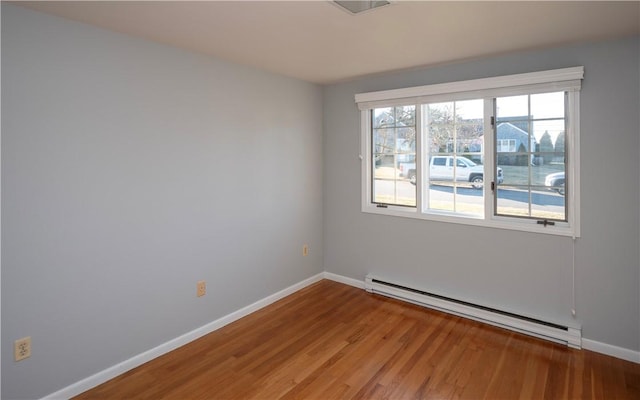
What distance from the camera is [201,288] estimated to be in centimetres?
315

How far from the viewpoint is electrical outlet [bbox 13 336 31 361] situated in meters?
2.12

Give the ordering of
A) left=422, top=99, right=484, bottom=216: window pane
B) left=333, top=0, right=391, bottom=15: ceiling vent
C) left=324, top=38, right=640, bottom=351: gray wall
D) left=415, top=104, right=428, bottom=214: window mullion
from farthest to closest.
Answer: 1. left=415, top=104, right=428, bottom=214: window mullion
2. left=422, top=99, right=484, bottom=216: window pane
3. left=324, top=38, right=640, bottom=351: gray wall
4. left=333, top=0, right=391, bottom=15: ceiling vent

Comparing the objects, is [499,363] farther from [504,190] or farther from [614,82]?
[614,82]

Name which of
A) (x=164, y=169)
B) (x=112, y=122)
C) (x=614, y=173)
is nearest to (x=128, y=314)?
(x=164, y=169)

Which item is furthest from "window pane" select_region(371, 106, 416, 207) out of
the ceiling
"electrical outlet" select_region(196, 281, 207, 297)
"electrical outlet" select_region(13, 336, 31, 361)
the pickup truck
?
"electrical outlet" select_region(13, 336, 31, 361)

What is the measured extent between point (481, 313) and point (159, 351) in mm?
2771

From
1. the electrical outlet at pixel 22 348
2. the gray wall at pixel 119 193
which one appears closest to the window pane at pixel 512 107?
the gray wall at pixel 119 193

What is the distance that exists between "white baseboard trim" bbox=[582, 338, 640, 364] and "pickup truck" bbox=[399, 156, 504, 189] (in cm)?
145

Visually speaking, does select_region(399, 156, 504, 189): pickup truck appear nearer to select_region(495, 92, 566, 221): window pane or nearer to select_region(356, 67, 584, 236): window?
select_region(356, 67, 584, 236): window

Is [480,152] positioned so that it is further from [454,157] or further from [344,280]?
[344,280]

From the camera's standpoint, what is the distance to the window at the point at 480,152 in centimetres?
296

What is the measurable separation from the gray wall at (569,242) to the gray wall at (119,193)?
148 centimetres

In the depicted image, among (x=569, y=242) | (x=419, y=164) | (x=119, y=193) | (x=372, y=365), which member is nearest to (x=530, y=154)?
(x=569, y=242)

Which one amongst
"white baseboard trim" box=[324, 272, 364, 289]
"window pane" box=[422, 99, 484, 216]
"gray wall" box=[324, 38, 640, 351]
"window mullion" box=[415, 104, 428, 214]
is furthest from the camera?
"white baseboard trim" box=[324, 272, 364, 289]
